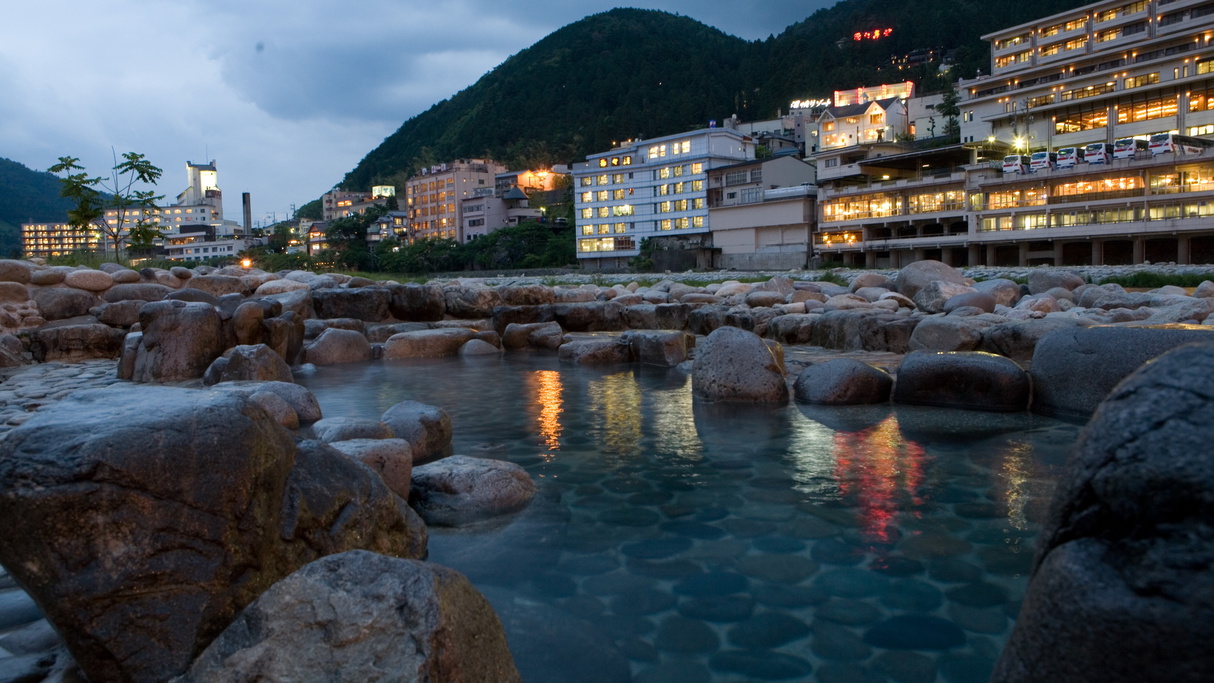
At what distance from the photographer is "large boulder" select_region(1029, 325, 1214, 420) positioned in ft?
24.6

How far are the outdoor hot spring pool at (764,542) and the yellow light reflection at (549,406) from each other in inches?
2.5

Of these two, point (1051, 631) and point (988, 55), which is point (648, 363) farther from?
point (988, 55)

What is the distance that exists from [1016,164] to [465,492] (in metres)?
47.8

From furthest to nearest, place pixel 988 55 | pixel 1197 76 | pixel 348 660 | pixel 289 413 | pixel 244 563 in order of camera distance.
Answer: pixel 988 55 → pixel 1197 76 → pixel 289 413 → pixel 244 563 → pixel 348 660

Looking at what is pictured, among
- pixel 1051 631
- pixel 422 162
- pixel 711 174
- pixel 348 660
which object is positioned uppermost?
pixel 422 162

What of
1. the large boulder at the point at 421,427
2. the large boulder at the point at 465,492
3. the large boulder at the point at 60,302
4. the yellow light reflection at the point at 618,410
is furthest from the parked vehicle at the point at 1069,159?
the large boulder at the point at 465,492

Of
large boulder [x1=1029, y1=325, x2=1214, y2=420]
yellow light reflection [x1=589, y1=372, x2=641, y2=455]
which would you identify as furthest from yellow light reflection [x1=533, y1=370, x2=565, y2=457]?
large boulder [x1=1029, y1=325, x2=1214, y2=420]

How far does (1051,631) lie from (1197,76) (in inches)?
2208

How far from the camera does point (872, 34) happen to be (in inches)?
4082

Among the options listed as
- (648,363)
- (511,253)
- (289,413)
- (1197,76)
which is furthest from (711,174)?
Result: (289,413)

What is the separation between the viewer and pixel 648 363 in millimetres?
14547

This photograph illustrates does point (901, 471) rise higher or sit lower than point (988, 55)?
lower

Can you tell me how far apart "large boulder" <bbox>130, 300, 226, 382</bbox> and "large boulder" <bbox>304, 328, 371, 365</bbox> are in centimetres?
267

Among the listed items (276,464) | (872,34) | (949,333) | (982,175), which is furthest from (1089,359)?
(872,34)
